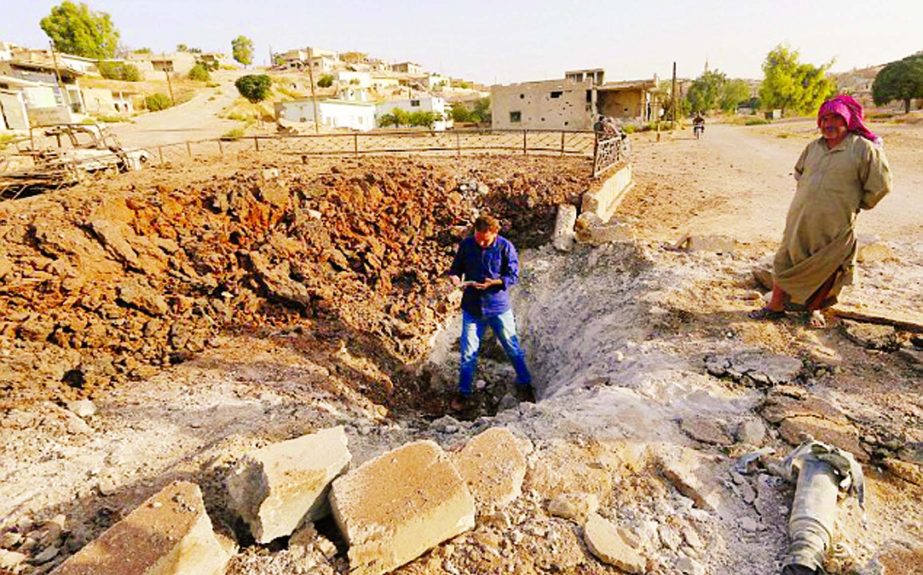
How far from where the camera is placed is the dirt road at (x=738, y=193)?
736 cm

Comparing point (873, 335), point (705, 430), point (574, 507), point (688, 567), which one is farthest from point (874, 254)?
point (574, 507)

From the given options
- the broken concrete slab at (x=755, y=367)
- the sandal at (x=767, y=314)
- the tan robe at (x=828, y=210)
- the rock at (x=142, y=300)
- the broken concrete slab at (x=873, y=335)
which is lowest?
the broken concrete slab at (x=755, y=367)

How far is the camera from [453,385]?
5.68m

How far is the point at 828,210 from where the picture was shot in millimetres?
3715

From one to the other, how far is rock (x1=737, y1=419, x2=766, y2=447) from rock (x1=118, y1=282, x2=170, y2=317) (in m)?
4.99

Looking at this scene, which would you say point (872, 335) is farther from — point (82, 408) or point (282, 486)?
point (82, 408)

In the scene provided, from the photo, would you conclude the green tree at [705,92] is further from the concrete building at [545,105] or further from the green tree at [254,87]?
the green tree at [254,87]

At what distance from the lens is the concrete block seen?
310 inches

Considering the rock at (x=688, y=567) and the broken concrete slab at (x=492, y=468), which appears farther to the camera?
the broken concrete slab at (x=492, y=468)

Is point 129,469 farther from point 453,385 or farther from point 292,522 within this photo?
point 453,385

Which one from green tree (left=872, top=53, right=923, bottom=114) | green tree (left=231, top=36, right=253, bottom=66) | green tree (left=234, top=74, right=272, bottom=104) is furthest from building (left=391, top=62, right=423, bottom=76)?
green tree (left=872, top=53, right=923, bottom=114)

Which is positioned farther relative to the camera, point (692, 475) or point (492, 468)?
point (692, 475)

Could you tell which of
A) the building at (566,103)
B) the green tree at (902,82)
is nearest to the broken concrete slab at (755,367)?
the building at (566,103)

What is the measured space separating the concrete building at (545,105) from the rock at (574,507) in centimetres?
2888
